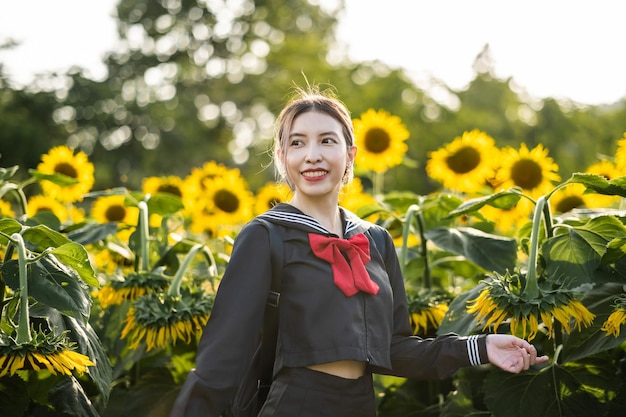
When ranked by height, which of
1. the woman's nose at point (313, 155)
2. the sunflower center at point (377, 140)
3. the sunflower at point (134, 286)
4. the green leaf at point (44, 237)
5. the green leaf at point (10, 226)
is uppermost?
the sunflower center at point (377, 140)

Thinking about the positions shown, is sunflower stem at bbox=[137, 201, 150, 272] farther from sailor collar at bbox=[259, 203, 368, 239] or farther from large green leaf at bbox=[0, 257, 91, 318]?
sailor collar at bbox=[259, 203, 368, 239]

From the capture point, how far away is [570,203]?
4504 millimetres

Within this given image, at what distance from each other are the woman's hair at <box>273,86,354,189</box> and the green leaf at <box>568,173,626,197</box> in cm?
72

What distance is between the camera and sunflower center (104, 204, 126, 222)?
4812 mm

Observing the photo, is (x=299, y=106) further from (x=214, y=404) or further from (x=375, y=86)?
(x=375, y=86)

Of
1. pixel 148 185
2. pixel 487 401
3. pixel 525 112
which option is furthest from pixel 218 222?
pixel 525 112

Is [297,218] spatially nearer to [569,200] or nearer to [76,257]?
[76,257]

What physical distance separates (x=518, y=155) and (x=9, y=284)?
2930 mm

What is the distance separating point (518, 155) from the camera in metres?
4.39

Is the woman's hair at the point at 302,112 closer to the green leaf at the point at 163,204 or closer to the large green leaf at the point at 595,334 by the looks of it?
the large green leaf at the point at 595,334

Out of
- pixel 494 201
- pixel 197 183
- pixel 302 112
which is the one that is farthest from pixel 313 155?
pixel 197 183

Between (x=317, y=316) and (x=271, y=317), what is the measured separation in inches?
5.0

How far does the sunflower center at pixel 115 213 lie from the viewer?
4.81 m

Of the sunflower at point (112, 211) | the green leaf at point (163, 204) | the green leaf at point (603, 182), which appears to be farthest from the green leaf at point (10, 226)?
the sunflower at point (112, 211)
